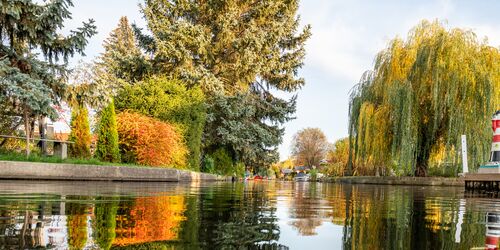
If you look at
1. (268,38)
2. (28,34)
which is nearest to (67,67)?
(28,34)

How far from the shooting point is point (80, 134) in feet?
60.7

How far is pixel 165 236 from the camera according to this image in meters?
2.53

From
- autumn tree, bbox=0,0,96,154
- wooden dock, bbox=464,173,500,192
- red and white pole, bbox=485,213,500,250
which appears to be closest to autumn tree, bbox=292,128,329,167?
wooden dock, bbox=464,173,500,192

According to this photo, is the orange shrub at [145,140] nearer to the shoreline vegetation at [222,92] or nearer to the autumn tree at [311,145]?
the shoreline vegetation at [222,92]

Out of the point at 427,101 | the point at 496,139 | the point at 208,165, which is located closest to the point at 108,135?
the point at 208,165

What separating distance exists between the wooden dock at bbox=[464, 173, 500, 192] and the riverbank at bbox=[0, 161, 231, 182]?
31.6 feet

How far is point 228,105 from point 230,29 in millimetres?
4826

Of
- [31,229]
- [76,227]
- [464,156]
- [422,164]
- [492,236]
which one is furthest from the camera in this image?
[422,164]

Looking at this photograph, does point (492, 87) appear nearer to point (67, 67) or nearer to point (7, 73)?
point (67, 67)

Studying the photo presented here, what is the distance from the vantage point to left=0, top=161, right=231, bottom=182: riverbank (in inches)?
495

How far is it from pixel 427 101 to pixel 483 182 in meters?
7.81

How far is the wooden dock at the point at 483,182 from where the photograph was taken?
14.5 m

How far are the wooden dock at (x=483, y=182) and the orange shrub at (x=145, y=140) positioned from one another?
1124 centimetres

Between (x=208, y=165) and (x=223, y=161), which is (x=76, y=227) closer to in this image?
(x=208, y=165)
